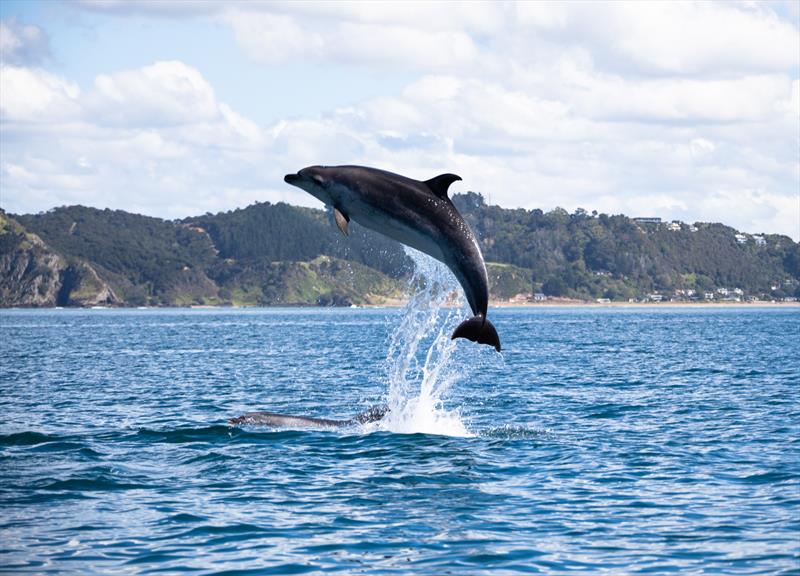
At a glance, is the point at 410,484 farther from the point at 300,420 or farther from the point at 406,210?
the point at 300,420

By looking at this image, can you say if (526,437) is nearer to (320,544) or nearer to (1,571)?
(320,544)

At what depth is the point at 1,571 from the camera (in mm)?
17312

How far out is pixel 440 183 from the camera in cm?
1762

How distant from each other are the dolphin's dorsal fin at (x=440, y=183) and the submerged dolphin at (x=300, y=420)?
1590cm

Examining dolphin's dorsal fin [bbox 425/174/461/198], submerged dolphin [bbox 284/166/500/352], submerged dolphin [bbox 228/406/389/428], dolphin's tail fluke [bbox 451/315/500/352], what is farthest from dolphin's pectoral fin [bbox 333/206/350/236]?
submerged dolphin [bbox 228/406/389/428]

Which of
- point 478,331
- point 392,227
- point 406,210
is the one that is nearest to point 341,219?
point 392,227

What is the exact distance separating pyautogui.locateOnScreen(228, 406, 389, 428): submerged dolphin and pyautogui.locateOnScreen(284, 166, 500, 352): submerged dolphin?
50.5 ft

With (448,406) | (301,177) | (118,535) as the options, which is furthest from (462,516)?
(448,406)

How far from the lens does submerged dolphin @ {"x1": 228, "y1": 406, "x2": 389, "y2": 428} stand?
32469 mm

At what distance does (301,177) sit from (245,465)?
11267 millimetres

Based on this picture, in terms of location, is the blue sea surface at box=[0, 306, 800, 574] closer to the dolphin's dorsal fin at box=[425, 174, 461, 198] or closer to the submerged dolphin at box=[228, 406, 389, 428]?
the submerged dolphin at box=[228, 406, 389, 428]

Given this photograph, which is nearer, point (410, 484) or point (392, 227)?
point (392, 227)

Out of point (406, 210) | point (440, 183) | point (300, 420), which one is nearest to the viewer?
point (406, 210)

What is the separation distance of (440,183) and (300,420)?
54.5 feet
